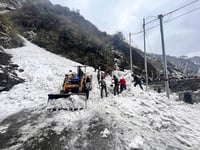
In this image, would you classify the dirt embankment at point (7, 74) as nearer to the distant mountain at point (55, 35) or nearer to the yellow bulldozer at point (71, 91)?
the yellow bulldozer at point (71, 91)

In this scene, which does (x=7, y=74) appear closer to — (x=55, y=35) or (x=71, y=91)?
(x=71, y=91)

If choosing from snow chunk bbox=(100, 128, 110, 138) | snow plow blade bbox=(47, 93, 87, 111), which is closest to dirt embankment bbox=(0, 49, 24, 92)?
snow plow blade bbox=(47, 93, 87, 111)

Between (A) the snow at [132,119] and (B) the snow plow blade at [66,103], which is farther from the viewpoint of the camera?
(B) the snow plow blade at [66,103]

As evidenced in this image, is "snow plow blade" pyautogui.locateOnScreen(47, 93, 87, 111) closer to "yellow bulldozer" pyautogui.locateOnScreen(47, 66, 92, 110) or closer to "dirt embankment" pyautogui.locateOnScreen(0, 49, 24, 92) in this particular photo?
"yellow bulldozer" pyautogui.locateOnScreen(47, 66, 92, 110)

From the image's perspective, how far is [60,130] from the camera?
762cm

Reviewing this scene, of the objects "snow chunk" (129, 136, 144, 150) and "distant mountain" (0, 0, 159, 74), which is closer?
"snow chunk" (129, 136, 144, 150)

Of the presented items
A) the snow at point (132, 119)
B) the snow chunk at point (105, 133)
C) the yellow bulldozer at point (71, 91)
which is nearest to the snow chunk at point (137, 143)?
the snow at point (132, 119)

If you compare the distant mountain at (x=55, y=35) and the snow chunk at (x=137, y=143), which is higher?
the distant mountain at (x=55, y=35)

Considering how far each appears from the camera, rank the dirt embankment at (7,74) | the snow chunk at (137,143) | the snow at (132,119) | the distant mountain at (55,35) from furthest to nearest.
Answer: the distant mountain at (55,35), the dirt embankment at (7,74), the snow at (132,119), the snow chunk at (137,143)

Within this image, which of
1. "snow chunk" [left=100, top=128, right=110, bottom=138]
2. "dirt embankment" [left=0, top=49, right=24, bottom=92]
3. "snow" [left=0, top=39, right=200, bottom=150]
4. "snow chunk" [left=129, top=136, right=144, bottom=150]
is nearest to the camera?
"snow chunk" [left=129, top=136, right=144, bottom=150]

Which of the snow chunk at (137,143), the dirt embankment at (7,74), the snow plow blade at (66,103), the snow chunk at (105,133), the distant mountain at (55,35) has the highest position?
the distant mountain at (55,35)

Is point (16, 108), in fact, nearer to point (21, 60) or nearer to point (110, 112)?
point (110, 112)

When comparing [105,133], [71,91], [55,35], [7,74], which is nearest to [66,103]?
[71,91]

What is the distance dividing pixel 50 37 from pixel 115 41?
25.4m
